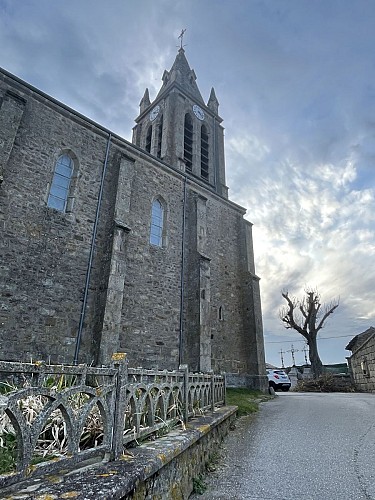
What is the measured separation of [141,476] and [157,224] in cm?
1267

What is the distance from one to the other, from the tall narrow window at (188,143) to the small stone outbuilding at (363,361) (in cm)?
1757

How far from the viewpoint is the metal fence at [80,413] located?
167cm

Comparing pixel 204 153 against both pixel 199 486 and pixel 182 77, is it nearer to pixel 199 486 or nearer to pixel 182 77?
pixel 182 77

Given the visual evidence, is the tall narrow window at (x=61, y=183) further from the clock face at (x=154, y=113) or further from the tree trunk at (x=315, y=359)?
the tree trunk at (x=315, y=359)

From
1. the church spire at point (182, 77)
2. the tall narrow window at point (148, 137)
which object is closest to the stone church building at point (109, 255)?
the tall narrow window at point (148, 137)

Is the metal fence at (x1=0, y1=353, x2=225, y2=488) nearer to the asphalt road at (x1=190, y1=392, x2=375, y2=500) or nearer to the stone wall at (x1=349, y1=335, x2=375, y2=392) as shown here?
the asphalt road at (x1=190, y1=392, x2=375, y2=500)

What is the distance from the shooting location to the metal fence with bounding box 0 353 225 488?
1.67 metres

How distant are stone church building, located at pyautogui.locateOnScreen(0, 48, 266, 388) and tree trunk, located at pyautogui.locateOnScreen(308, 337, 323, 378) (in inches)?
566

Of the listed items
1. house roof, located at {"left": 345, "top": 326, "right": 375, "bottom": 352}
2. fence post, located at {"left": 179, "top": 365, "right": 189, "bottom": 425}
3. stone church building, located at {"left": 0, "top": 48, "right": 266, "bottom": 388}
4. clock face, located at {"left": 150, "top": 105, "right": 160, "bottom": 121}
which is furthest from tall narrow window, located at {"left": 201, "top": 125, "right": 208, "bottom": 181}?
fence post, located at {"left": 179, "top": 365, "right": 189, "bottom": 425}

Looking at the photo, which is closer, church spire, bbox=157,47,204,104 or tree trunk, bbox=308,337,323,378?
church spire, bbox=157,47,204,104

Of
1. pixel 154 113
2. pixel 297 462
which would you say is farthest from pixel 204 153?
pixel 297 462

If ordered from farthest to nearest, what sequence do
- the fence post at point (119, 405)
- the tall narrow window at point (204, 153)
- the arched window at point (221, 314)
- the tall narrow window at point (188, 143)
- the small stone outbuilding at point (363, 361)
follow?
1. the tall narrow window at point (204, 153)
2. the tall narrow window at point (188, 143)
3. the small stone outbuilding at point (363, 361)
4. the arched window at point (221, 314)
5. the fence post at point (119, 405)

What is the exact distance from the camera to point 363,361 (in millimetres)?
22250

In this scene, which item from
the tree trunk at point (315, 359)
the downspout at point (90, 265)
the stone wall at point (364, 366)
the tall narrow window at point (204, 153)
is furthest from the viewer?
the tree trunk at point (315, 359)
